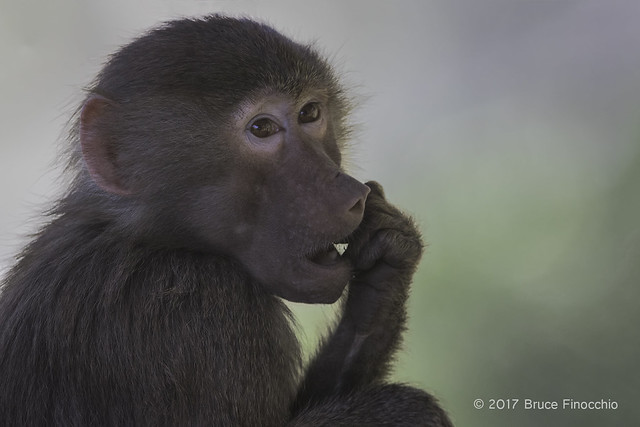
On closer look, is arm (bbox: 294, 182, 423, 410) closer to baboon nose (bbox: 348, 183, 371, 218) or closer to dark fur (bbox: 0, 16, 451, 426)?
dark fur (bbox: 0, 16, 451, 426)

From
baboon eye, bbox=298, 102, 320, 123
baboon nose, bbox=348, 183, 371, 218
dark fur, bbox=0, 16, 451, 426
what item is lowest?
dark fur, bbox=0, 16, 451, 426

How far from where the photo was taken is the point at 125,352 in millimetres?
1849

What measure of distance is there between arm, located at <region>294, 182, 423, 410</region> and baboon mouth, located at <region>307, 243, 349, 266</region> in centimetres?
9

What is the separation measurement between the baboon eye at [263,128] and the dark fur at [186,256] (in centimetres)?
4

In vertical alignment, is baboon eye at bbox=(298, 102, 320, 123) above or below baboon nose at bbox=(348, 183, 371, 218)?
above

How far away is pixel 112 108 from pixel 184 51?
0.23 metres

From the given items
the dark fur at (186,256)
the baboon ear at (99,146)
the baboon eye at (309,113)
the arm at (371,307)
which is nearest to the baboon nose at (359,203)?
the dark fur at (186,256)

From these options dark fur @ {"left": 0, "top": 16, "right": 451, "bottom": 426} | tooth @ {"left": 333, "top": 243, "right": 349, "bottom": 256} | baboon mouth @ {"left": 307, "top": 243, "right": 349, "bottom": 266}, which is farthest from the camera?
tooth @ {"left": 333, "top": 243, "right": 349, "bottom": 256}

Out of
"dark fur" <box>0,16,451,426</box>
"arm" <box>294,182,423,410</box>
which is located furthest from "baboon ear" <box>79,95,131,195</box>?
"arm" <box>294,182,423,410</box>

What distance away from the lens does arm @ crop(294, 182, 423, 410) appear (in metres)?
2.13

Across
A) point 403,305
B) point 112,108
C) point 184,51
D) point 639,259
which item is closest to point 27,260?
point 112,108

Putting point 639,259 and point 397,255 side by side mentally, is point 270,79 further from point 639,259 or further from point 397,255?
point 639,259

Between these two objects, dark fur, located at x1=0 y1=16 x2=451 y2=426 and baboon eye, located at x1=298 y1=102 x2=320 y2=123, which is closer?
dark fur, located at x1=0 y1=16 x2=451 y2=426

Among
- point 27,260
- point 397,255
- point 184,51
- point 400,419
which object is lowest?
point 27,260
